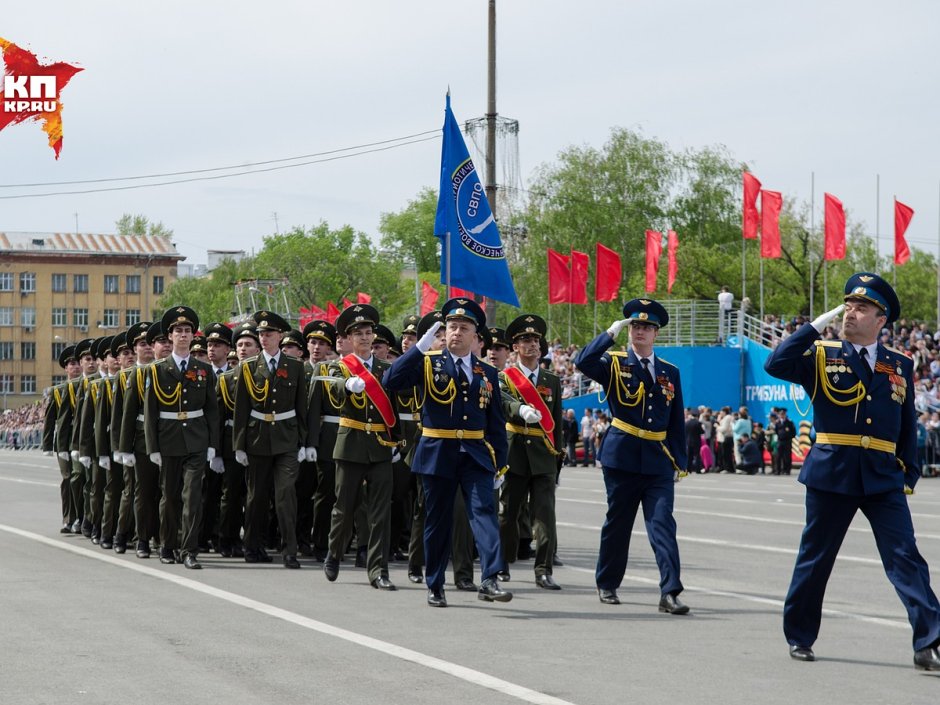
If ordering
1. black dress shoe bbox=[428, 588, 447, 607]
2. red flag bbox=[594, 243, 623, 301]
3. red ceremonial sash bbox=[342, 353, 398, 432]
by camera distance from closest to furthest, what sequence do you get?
black dress shoe bbox=[428, 588, 447, 607]
red ceremonial sash bbox=[342, 353, 398, 432]
red flag bbox=[594, 243, 623, 301]

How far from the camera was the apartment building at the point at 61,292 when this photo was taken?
403 feet

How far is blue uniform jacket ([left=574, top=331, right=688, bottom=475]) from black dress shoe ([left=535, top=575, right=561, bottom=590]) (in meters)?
1.45

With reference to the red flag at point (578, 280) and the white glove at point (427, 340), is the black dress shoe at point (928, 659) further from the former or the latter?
the red flag at point (578, 280)

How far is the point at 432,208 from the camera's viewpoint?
10081 cm

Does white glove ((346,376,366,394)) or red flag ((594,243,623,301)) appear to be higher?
red flag ((594,243,623,301))

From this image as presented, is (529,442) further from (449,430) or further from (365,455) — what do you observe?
(449,430)

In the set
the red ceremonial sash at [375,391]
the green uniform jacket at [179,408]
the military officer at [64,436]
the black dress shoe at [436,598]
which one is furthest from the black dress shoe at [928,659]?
the military officer at [64,436]

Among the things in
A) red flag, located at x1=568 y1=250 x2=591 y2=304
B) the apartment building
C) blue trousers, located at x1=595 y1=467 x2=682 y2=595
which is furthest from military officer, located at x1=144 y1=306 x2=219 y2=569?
the apartment building

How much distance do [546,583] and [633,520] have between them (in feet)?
4.57

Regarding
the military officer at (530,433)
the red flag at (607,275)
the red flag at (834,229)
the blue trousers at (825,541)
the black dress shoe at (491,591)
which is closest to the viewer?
the blue trousers at (825,541)

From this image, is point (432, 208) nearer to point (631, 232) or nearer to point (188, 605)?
point (631, 232)

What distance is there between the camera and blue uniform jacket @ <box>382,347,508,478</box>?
9.92m

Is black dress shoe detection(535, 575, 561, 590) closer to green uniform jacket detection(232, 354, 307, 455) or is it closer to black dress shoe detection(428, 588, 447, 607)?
black dress shoe detection(428, 588, 447, 607)

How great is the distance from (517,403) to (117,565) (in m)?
Result: 3.76
